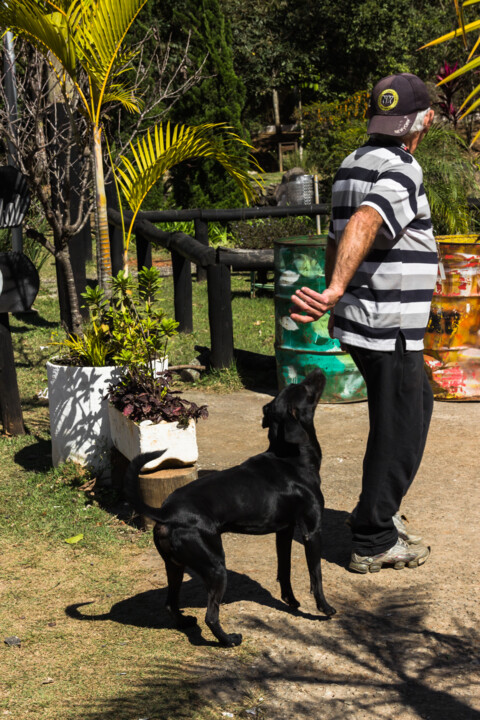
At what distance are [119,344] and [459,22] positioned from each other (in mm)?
3443

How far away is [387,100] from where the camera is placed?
3.69m

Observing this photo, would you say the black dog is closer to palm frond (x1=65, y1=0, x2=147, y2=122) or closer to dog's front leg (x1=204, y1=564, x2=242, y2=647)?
dog's front leg (x1=204, y1=564, x2=242, y2=647)

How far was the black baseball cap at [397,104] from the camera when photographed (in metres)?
3.67

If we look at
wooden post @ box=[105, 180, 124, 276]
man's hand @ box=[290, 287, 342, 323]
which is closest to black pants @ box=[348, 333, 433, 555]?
man's hand @ box=[290, 287, 342, 323]

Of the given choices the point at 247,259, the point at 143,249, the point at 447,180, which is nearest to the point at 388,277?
the point at 247,259

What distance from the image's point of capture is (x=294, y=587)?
3918mm

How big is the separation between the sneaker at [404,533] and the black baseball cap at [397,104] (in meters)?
1.86

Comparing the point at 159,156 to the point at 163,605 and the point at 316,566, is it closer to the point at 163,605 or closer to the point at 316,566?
the point at 163,605

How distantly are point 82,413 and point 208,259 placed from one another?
2.77 metres

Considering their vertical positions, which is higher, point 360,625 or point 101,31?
point 101,31

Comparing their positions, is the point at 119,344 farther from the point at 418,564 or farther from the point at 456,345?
the point at 456,345

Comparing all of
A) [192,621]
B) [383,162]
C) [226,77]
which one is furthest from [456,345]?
[226,77]

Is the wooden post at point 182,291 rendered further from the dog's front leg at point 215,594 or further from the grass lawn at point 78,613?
the dog's front leg at point 215,594

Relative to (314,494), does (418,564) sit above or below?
below
